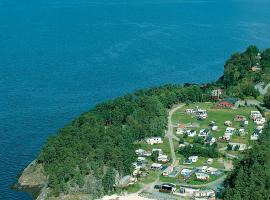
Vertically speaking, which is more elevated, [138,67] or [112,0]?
[112,0]

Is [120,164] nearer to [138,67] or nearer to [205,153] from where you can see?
[205,153]

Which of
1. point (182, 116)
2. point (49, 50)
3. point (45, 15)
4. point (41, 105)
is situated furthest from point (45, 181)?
point (45, 15)

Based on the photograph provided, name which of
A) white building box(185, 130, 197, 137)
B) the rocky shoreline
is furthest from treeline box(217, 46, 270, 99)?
the rocky shoreline

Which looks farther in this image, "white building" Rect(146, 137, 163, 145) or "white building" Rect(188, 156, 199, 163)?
"white building" Rect(146, 137, 163, 145)

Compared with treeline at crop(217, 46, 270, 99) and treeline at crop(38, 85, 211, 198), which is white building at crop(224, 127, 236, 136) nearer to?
treeline at crop(38, 85, 211, 198)

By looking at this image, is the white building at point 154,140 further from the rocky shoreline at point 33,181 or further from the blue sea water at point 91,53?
the blue sea water at point 91,53

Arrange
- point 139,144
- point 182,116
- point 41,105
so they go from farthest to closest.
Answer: point 41,105 → point 182,116 → point 139,144

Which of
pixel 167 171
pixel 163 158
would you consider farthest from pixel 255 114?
pixel 167 171

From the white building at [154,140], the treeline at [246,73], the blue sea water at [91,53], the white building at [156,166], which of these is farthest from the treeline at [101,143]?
the treeline at [246,73]

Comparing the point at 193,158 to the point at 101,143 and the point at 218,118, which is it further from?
the point at 218,118
